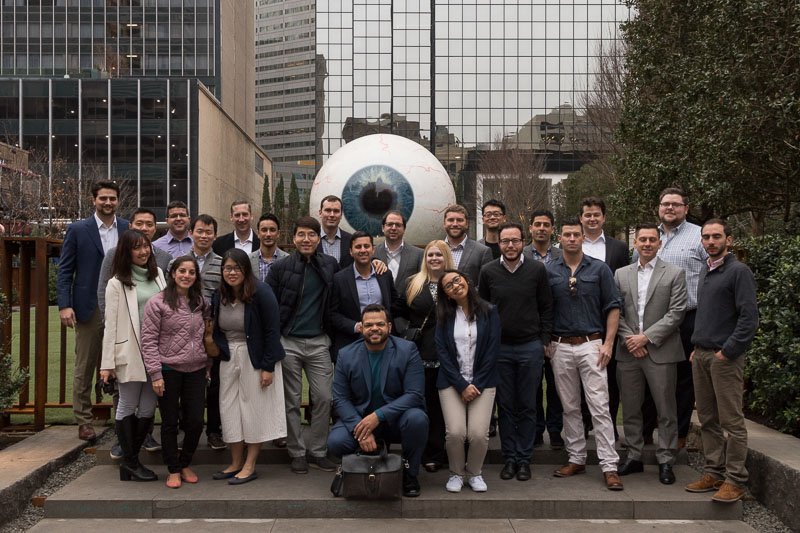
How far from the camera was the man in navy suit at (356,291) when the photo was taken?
20.5ft

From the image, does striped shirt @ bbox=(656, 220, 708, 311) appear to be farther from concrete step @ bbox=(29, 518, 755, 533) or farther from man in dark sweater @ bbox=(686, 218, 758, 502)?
concrete step @ bbox=(29, 518, 755, 533)

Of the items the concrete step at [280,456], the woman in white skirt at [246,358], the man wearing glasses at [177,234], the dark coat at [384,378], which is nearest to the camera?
the dark coat at [384,378]

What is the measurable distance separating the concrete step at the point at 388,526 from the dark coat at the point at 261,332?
1.30 metres

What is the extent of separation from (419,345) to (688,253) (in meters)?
2.69

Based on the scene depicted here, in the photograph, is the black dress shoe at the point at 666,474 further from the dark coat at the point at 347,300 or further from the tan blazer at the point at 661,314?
the dark coat at the point at 347,300

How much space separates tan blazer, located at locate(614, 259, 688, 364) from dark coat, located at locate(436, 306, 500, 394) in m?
1.25

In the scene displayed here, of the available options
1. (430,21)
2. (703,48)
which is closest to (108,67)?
(430,21)

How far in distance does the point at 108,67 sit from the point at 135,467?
67893mm

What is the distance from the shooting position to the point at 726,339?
5398mm

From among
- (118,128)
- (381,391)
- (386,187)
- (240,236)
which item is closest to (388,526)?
(381,391)

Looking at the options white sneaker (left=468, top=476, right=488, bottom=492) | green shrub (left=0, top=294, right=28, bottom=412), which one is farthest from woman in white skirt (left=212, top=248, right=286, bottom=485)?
green shrub (left=0, top=294, right=28, bottom=412)

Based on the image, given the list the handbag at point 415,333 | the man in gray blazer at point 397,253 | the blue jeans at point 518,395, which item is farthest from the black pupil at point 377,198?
the blue jeans at point 518,395

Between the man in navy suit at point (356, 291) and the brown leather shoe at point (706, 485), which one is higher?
the man in navy suit at point (356, 291)

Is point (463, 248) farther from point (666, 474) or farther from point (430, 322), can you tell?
point (666, 474)
